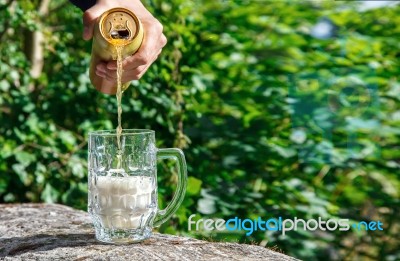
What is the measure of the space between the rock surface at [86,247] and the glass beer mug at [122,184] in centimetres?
5

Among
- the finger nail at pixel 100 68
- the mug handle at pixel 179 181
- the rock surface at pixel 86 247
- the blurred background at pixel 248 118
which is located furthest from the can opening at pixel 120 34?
the blurred background at pixel 248 118

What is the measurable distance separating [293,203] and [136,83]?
2.68 feet

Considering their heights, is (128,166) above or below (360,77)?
below

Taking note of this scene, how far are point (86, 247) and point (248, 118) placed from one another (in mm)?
1732

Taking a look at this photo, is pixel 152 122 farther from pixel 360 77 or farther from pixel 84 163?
pixel 360 77

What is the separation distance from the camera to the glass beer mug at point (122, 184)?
1.65m

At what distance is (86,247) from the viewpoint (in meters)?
1.73

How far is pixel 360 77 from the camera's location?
3.46 m

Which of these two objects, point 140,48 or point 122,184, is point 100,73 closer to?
point 140,48

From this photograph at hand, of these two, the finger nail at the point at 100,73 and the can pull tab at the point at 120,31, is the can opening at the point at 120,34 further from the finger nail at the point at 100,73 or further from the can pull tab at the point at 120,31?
the finger nail at the point at 100,73

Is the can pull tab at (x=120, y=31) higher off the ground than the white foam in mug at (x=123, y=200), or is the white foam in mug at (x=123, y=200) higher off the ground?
the can pull tab at (x=120, y=31)

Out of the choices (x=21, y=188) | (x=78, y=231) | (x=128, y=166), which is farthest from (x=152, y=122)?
(x=128, y=166)

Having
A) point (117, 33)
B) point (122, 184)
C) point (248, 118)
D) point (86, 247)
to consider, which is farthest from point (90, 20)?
point (248, 118)

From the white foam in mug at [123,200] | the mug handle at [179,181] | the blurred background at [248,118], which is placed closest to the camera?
the white foam in mug at [123,200]
